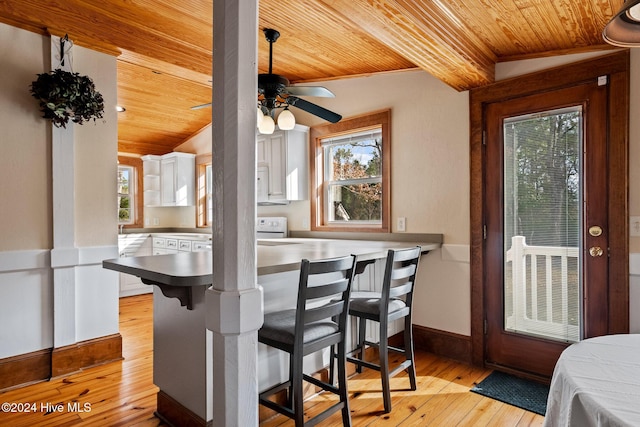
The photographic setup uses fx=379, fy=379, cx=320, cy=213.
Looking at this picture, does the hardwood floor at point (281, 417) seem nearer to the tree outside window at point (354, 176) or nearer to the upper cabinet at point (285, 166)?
the tree outside window at point (354, 176)

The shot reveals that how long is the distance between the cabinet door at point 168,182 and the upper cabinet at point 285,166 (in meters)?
2.06

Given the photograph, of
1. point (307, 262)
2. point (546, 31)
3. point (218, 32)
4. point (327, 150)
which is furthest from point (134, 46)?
point (546, 31)

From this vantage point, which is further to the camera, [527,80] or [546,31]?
[527,80]

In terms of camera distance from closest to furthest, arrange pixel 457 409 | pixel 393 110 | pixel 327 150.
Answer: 1. pixel 457 409
2. pixel 393 110
3. pixel 327 150

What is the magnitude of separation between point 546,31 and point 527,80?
41cm

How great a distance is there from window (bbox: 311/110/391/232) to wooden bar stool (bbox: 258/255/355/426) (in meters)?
1.67

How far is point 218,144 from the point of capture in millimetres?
1182

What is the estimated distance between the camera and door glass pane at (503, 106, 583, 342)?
2.47 m

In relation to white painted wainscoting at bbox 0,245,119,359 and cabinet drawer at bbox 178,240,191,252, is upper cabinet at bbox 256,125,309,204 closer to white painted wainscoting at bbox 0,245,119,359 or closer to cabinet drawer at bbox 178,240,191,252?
cabinet drawer at bbox 178,240,191,252

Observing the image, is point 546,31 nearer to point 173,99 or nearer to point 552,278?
point 552,278

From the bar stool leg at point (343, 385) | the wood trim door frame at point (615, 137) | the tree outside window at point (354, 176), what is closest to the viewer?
the bar stool leg at point (343, 385)

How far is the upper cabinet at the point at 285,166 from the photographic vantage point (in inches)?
158

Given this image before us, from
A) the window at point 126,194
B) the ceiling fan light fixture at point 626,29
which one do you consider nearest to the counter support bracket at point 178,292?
the ceiling fan light fixture at point 626,29

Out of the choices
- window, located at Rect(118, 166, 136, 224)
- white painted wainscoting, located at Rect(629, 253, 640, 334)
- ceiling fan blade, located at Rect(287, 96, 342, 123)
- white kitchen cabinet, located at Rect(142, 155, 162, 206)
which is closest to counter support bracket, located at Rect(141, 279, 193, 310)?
ceiling fan blade, located at Rect(287, 96, 342, 123)
